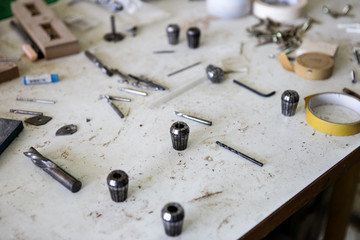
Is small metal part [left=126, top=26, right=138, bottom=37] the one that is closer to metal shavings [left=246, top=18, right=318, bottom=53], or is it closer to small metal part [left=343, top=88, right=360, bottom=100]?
metal shavings [left=246, top=18, right=318, bottom=53]

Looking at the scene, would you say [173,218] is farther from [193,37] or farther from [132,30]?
[132,30]

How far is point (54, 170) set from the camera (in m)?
1.07

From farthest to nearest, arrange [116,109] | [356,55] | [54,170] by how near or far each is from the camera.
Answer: [356,55]
[116,109]
[54,170]

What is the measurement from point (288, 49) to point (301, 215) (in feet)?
2.57

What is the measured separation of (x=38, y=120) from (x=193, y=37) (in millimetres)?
687

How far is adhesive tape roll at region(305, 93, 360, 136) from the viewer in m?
1.19

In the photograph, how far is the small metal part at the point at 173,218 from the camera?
2.88 ft

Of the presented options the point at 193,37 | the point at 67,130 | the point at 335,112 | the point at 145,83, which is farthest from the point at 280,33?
the point at 67,130

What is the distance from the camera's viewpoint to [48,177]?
108 cm

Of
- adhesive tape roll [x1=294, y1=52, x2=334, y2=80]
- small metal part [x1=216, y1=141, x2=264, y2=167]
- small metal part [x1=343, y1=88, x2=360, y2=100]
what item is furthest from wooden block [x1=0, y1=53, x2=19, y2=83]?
small metal part [x1=343, y1=88, x2=360, y2=100]

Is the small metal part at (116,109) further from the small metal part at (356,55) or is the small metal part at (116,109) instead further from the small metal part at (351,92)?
the small metal part at (356,55)

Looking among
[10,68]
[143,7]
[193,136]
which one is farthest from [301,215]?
[10,68]

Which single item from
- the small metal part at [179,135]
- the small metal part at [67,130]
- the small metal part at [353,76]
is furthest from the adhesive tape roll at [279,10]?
the small metal part at [67,130]

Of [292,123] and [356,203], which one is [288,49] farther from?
[356,203]
